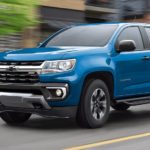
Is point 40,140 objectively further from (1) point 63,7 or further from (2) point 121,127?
(1) point 63,7

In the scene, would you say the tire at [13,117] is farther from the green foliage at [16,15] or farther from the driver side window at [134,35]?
the green foliage at [16,15]

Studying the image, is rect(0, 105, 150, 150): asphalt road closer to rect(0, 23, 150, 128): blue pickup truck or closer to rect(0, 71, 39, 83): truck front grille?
rect(0, 23, 150, 128): blue pickup truck

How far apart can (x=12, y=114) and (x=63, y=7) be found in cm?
1687

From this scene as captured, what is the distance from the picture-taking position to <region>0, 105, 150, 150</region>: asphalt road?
7832 millimetres

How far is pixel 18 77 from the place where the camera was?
9.02m

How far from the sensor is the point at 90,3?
3086cm

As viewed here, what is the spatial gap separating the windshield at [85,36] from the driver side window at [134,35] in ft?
0.75

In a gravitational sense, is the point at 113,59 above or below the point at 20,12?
below

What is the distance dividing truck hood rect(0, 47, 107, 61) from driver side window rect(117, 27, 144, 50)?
1061 mm

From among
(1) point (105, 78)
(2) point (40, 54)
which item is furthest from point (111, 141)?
(2) point (40, 54)

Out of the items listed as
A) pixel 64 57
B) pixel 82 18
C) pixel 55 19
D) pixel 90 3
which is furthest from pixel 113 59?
pixel 90 3

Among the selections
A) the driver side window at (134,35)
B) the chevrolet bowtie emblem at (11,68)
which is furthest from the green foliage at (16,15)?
the driver side window at (134,35)

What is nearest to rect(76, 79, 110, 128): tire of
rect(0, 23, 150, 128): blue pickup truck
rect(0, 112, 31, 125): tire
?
rect(0, 23, 150, 128): blue pickup truck

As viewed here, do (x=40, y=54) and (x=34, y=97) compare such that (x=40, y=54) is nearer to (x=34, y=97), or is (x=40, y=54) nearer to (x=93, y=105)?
(x=34, y=97)
